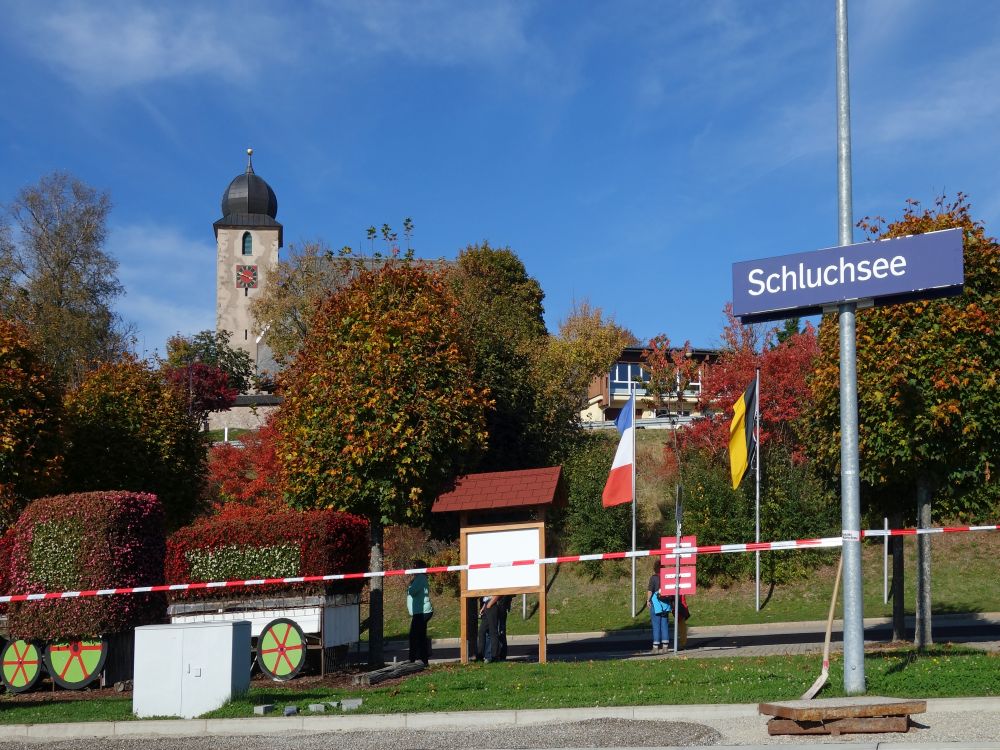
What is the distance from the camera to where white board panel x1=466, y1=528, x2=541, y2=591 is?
16656 millimetres

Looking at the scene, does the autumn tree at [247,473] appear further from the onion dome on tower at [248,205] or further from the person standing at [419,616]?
the onion dome on tower at [248,205]

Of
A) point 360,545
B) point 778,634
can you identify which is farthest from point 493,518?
point 778,634

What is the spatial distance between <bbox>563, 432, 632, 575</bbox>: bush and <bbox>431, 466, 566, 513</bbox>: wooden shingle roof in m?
13.5

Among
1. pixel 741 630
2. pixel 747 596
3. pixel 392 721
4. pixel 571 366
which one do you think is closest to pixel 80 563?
pixel 392 721

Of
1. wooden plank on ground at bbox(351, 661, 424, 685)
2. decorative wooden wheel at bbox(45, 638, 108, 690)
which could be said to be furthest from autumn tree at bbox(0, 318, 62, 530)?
wooden plank on ground at bbox(351, 661, 424, 685)

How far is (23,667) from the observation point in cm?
1540

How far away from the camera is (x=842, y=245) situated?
35.6 ft

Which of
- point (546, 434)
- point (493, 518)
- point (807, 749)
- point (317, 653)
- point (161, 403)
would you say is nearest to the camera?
point (807, 749)

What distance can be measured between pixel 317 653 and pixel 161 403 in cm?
1312

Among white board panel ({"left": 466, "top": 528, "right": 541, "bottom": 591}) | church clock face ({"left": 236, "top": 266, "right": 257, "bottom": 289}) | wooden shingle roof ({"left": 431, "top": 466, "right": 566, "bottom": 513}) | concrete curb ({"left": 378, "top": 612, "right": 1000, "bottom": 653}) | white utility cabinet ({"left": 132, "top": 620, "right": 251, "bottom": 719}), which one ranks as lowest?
concrete curb ({"left": 378, "top": 612, "right": 1000, "bottom": 653})

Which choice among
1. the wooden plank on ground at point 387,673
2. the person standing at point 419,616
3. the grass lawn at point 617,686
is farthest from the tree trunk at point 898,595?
the wooden plank on ground at point 387,673

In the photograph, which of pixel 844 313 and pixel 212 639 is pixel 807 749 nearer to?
pixel 844 313

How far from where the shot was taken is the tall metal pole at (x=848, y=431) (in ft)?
33.4

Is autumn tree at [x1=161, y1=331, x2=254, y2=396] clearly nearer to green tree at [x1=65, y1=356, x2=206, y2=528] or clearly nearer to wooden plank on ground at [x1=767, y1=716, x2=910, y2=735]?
green tree at [x1=65, y1=356, x2=206, y2=528]
